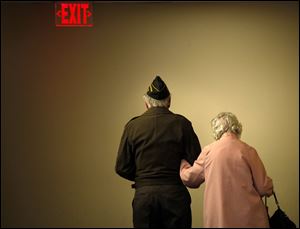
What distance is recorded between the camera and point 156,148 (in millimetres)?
2824

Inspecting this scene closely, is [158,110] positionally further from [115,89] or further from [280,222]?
[115,89]

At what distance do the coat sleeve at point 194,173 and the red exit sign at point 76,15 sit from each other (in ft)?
6.97

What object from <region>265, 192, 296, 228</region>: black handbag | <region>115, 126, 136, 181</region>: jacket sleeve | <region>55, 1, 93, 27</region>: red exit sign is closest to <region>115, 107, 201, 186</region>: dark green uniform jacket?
<region>115, 126, 136, 181</region>: jacket sleeve

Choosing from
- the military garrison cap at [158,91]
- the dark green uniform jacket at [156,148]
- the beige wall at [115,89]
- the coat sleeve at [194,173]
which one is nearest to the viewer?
the coat sleeve at [194,173]

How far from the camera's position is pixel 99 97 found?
4.38 m

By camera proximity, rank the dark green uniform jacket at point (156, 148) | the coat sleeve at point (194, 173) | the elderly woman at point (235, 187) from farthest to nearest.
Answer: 1. the dark green uniform jacket at point (156, 148)
2. the coat sleeve at point (194, 173)
3. the elderly woman at point (235, 187)

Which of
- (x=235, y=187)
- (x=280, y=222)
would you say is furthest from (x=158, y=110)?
(x=280, y=222)

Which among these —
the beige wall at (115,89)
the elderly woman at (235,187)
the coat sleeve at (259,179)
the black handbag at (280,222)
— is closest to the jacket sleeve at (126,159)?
the elderly woman at (235,187)

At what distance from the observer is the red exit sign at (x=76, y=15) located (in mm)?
4383

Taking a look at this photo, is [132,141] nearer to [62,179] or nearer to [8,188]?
[62,179]

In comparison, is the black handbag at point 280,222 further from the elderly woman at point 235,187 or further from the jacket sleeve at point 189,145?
the jacket sleeve at point 189,145

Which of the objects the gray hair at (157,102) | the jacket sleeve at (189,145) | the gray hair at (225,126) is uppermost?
the gray hair at (157,102)

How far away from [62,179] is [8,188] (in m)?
0.51

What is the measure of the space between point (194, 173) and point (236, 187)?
26 centimetres
